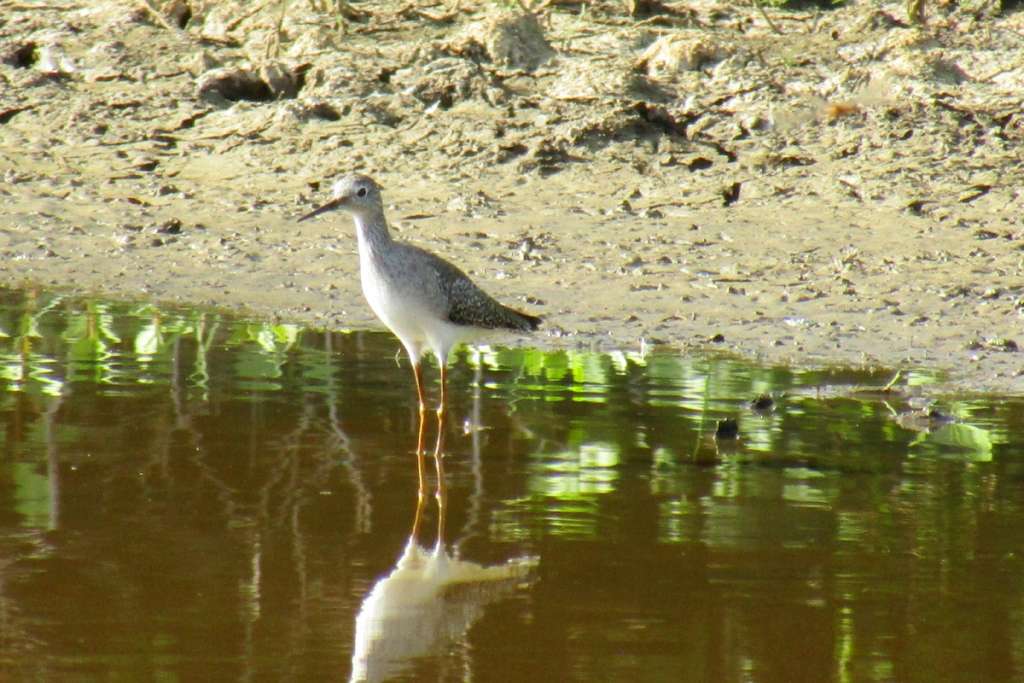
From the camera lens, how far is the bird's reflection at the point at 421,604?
15.0ft

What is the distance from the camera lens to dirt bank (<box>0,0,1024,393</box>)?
9656mm

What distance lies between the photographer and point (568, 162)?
11.5m

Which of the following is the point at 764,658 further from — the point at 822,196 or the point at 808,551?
the point at 822,196

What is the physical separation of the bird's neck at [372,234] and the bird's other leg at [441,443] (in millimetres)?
618

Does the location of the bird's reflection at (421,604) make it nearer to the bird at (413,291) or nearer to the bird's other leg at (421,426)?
the bird's other leg at (421,426)

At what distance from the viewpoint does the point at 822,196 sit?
1091 centimetres

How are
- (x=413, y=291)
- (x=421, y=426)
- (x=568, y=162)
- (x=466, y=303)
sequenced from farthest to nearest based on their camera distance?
1. (x=568, y=162)
2. (x=466, y=303)
3. (x=413, y=291)
4. (x=421, y=426)

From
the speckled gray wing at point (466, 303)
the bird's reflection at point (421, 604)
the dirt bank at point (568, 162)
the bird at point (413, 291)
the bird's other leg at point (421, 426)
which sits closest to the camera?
the bird's reflection at point (421, 604)

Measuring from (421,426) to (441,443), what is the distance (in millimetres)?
201

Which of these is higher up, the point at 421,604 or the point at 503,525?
the point at 503,525

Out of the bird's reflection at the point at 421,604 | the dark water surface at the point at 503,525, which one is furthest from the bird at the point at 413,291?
the bird's reflection at the point at 421,604

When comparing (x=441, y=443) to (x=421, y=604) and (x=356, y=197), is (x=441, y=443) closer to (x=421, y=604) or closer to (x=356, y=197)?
(x=356, y=197)

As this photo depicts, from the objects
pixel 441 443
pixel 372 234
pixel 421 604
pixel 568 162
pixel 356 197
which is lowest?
pixel 421 604

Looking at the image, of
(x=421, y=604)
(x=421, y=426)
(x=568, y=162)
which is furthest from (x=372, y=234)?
(x=568, y=162)
